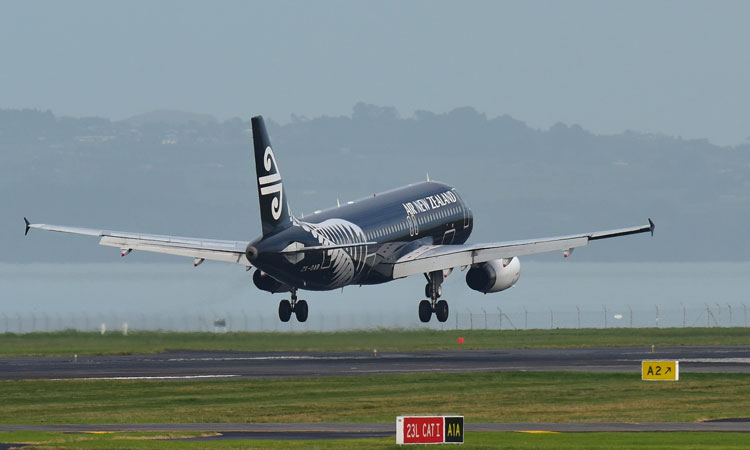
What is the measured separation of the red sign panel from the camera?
133 feet

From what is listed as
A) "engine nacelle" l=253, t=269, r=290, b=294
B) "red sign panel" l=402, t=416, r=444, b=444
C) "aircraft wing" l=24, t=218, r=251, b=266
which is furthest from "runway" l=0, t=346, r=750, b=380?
"red sign panel" l=402, t=416, r=444, b=444

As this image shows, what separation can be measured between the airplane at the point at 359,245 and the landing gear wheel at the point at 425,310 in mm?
61

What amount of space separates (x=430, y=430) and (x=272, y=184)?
37.6 meters

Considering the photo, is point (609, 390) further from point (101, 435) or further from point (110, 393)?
point (101, 435)

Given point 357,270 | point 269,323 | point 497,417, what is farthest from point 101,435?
point 269,323

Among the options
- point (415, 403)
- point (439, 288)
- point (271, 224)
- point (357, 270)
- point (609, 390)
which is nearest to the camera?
point (415, 403)

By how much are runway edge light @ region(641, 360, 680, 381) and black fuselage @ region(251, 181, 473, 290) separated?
1699cm

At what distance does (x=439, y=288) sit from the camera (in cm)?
9294

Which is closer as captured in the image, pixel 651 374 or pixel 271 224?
pixel 651 374

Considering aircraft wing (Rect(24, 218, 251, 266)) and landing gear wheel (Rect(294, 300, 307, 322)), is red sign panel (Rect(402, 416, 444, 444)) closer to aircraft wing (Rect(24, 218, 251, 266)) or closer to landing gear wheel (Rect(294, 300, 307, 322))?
aircraft wing (Rect(24, 218, 251, 266))

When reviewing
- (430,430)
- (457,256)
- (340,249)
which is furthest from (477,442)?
(457,256)

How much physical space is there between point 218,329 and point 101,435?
58.1 m

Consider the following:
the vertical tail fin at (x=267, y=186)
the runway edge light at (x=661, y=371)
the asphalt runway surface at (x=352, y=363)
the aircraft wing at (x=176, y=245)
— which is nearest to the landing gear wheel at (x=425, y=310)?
the asphalt runway surface at (x=352, y=363)

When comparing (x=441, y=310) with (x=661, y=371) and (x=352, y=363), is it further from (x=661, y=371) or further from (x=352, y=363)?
(x=661, y=371)
